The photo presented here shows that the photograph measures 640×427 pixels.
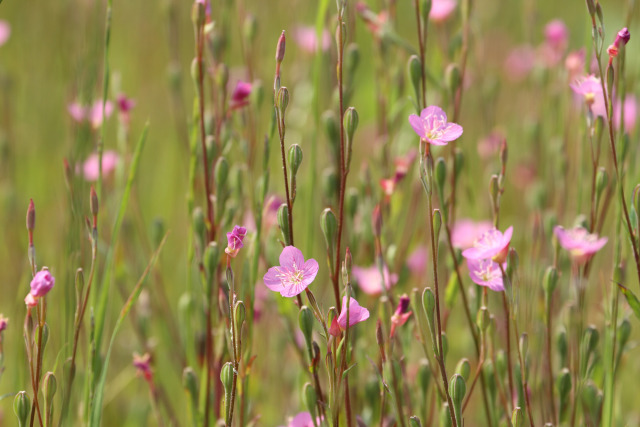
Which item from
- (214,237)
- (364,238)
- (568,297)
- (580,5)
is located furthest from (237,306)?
(580,5)

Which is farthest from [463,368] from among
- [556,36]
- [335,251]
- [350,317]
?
[556,36]

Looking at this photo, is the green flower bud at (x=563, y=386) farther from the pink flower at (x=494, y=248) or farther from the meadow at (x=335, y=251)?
the pink flower at (x=494, y=248)

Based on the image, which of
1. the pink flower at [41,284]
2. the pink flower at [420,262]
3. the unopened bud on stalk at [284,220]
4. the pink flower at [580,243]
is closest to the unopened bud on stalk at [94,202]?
the pink flower at [41,284]

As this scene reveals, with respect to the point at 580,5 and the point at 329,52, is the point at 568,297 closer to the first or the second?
the point at 329,52

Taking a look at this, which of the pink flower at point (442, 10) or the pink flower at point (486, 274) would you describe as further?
the pink flower at point (442, 10)

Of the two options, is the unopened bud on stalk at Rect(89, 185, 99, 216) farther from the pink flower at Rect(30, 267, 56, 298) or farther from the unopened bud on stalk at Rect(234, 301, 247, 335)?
the unopened bud on stalk at Rect(234, 301, 247, 335)

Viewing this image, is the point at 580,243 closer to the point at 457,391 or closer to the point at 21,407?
the point at 457,391
